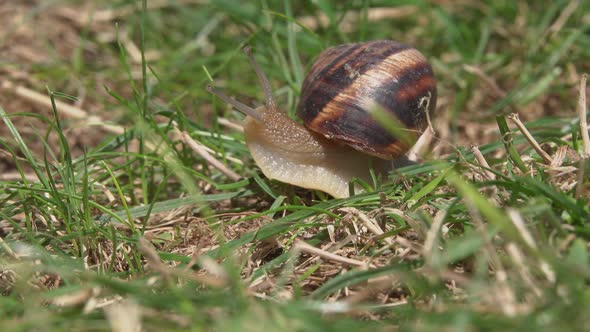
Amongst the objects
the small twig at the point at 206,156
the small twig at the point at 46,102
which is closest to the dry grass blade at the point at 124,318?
the small twig at the point at 206,156

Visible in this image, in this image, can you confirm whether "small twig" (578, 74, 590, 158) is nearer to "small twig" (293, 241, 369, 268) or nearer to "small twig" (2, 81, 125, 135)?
"small twig" (293, 241, 369, 268)

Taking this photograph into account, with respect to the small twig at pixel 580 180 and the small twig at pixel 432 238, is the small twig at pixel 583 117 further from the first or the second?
the small twig at pixel 432 238

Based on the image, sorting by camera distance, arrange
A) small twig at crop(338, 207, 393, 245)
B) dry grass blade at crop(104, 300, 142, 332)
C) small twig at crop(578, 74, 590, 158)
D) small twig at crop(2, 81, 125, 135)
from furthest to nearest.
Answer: small twig at crop(2, 81, 125, 135) < small twig at crop(578, 74, 590, 158) < small twig at crop(338, 207, 393, 245) < dry grass blade at crop(104, 300, 142, 332)

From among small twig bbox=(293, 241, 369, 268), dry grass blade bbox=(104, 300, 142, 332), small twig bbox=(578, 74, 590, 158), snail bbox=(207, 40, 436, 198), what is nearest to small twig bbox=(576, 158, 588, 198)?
A: small twig bbox=(578, 74, 590, 158)

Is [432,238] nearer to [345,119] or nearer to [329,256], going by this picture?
[329,256]

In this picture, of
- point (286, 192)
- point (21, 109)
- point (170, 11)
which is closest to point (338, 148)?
point (286, 192)

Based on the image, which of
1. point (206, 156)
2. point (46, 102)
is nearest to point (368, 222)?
point (206, 156)
